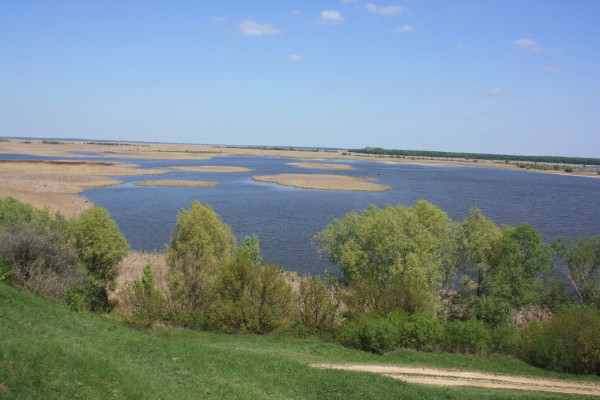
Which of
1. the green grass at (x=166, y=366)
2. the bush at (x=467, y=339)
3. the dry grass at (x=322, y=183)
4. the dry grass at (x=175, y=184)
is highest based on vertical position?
the dry grass at (x=322, y=183)

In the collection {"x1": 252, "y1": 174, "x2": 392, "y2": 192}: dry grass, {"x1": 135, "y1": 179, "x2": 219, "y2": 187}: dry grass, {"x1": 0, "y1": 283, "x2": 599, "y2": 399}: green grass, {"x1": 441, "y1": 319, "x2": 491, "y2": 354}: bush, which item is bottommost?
{"x1": 441, "y1": 319, "x2": 491, "y2": 354}: bush

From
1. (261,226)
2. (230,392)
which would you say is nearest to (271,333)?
(230,392)

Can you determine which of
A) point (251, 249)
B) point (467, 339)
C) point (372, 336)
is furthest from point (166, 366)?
point (251, 249)

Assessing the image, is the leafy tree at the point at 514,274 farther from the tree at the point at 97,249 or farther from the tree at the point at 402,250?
the tree at the point at 97,249

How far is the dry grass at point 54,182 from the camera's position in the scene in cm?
5553

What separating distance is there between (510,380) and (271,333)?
11.9 meters

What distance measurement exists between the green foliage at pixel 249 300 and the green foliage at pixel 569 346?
499 inches

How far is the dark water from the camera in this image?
4475 centimetres

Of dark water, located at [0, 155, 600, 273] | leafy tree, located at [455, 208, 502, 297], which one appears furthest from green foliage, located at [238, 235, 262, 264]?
leafy tree, located at [455, 208, 502, 297]

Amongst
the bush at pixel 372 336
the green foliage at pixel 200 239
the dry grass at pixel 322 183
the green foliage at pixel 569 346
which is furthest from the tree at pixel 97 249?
the dry grass at pixel 322 183

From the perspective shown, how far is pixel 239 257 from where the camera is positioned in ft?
84.9

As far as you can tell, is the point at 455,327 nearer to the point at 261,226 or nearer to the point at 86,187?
the point at 261,226

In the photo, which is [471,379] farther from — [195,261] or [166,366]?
[195,261]

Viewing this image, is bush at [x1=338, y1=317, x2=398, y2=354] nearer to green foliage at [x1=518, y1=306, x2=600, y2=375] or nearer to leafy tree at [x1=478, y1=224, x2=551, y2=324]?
green foliage at [x1=518, y1=306, x2=600, y2=375]
